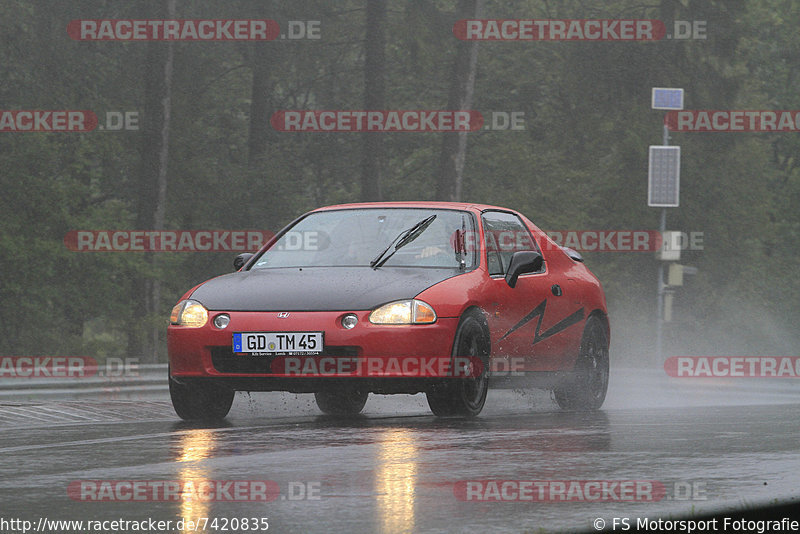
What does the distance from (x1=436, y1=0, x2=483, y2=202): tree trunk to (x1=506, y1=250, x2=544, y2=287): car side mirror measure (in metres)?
25.9

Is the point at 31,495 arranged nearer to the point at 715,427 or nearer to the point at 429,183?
the point at 715,427

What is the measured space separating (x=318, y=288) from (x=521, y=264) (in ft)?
5.74

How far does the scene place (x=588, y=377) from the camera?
12.9 metres

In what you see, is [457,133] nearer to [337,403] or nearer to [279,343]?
[337,403]

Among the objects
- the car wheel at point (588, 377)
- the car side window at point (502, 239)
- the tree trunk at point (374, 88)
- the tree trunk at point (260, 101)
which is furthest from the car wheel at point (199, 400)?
the tree trunk at point (260, 101)

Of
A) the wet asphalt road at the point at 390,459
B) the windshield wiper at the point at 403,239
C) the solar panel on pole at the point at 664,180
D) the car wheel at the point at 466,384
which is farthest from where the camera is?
the solar panel on pole at the point at 664,180

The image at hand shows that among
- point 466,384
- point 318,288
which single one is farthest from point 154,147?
point 466,384

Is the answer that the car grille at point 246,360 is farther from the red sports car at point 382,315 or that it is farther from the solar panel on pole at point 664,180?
the solar panel on pole at point 664,180

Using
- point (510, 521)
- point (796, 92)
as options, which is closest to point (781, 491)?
point (510, 521)

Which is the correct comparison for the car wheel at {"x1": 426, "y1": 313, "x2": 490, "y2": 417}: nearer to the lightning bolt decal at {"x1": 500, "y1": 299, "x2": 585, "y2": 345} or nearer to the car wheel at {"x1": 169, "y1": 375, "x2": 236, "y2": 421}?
the lightning bolt decal at {"x1": 500, "y1": 299, "x2": 585, "y2": 345}

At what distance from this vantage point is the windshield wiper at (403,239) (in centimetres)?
1115

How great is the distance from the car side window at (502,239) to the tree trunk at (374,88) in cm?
2619

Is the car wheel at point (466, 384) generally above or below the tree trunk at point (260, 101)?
below

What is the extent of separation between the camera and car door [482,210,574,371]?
11328 millimetres
